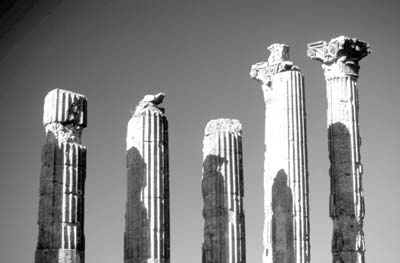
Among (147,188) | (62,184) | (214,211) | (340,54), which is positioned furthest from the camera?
(340,54)

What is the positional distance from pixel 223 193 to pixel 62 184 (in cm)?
691

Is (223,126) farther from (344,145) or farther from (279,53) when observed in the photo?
(344,145)

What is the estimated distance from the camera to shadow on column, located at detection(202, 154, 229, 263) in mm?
44344

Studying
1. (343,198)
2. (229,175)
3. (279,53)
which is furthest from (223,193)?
(279,53)

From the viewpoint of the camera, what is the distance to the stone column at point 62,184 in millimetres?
40312

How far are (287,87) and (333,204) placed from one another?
5.11 m

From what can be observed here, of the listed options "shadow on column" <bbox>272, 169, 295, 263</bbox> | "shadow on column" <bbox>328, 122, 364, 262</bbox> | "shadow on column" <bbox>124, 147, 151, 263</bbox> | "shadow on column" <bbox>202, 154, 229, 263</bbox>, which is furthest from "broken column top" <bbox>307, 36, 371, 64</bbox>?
"shadow on column" <bbox>124, 147, 151, 263</bbox>

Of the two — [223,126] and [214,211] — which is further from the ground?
[223,126]

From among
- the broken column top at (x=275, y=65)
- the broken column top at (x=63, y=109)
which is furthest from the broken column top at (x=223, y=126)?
the broken column top at (x=63, y=109)

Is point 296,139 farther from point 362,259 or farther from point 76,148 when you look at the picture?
point 76,148

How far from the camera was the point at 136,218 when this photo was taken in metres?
43.8

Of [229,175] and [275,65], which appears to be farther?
[275,65]

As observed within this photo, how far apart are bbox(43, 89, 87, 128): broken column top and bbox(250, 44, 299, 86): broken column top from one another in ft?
33.8

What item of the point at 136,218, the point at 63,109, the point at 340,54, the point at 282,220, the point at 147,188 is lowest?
the point at 136,218
